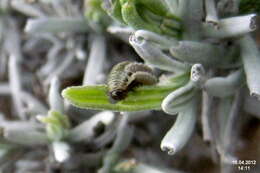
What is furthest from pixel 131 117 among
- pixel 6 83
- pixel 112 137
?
pixel 6 83

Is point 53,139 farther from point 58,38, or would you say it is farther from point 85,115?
point 58,38
